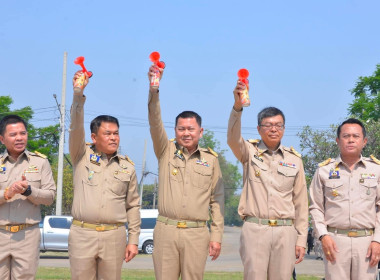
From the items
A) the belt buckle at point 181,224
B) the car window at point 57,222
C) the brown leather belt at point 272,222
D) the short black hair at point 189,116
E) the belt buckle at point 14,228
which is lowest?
the car window at point 57,222

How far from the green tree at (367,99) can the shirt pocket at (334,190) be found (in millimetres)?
25375

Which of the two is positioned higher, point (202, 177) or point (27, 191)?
point (202, 177)

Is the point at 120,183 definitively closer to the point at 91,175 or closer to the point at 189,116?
the point at 91,175

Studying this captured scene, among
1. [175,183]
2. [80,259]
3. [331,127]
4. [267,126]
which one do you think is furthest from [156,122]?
[331,127]

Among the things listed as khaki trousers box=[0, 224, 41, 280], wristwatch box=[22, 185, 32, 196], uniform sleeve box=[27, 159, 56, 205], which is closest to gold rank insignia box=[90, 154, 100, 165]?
uniform sleeve box=[27, 159, 56, 205]

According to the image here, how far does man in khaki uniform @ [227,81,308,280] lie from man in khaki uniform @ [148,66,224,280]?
37 centimetres

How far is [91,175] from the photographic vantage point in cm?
654

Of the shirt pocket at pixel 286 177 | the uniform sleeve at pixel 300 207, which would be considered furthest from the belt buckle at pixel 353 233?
the shirt pocket at pixel 286 177

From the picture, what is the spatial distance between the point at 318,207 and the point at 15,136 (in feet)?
10.8

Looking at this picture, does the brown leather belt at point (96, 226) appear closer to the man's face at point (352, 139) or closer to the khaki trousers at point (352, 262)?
the khaki trousers at point (352, 262)

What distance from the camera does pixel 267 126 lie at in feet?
21.1

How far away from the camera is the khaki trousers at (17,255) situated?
6.48 m

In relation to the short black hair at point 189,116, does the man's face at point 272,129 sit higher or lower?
lower

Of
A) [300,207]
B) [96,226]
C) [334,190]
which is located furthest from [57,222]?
[334,190]
